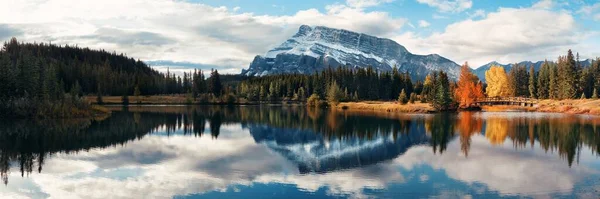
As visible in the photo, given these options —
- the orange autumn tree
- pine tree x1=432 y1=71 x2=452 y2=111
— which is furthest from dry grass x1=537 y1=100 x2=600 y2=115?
pine tree x1=432 y1=71 x2=452 y2=111

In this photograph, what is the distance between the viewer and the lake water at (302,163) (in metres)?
25.3

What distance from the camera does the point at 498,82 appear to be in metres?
139

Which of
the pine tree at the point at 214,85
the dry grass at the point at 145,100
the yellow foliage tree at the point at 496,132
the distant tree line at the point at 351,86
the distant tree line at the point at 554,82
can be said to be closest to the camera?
the yellow foliage tree at the point at 496,132

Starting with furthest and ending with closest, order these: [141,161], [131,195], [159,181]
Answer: [141,161], [159,181], [131,195]

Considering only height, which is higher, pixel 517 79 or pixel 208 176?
pixel 517 79

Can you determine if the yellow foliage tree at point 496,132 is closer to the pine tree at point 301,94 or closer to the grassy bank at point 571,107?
the grassy bank at point 571,107

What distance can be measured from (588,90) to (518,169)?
369 feet

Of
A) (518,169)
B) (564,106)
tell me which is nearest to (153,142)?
(518,169)

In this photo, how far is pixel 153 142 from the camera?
4838 centimetres

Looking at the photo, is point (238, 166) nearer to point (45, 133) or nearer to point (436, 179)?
point (436, 179)

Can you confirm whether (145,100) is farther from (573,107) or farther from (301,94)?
(573,107)

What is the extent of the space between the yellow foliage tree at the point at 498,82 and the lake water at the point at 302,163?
279 feet

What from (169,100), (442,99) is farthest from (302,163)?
(169,100)

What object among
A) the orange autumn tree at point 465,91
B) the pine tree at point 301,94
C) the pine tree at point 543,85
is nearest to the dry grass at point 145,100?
the pine tree at point 301,94
